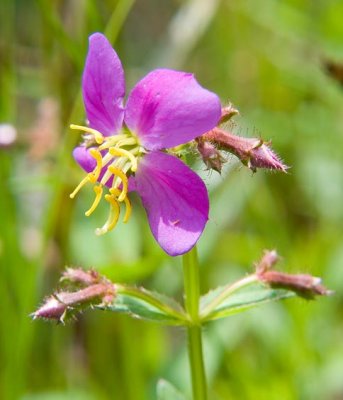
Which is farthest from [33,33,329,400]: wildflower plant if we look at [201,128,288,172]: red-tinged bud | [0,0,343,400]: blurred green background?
[0,0,343,400]: blurred green background

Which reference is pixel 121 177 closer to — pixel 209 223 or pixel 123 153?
pixel 123 153

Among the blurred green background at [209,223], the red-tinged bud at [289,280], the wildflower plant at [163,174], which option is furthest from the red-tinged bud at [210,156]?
the blurred green background at [209,223]

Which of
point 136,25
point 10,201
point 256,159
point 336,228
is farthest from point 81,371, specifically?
point 136,25

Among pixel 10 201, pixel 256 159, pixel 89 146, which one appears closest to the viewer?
pixel 256 159

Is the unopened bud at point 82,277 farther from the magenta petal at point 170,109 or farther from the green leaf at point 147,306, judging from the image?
the magenta petal at point 170,109

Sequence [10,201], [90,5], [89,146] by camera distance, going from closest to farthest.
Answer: [89,146] → [90,5] → [10,201]

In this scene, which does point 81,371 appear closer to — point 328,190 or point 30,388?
point 30,388

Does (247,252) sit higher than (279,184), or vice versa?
(279,184)

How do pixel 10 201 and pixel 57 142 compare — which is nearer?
pixel 10 201
